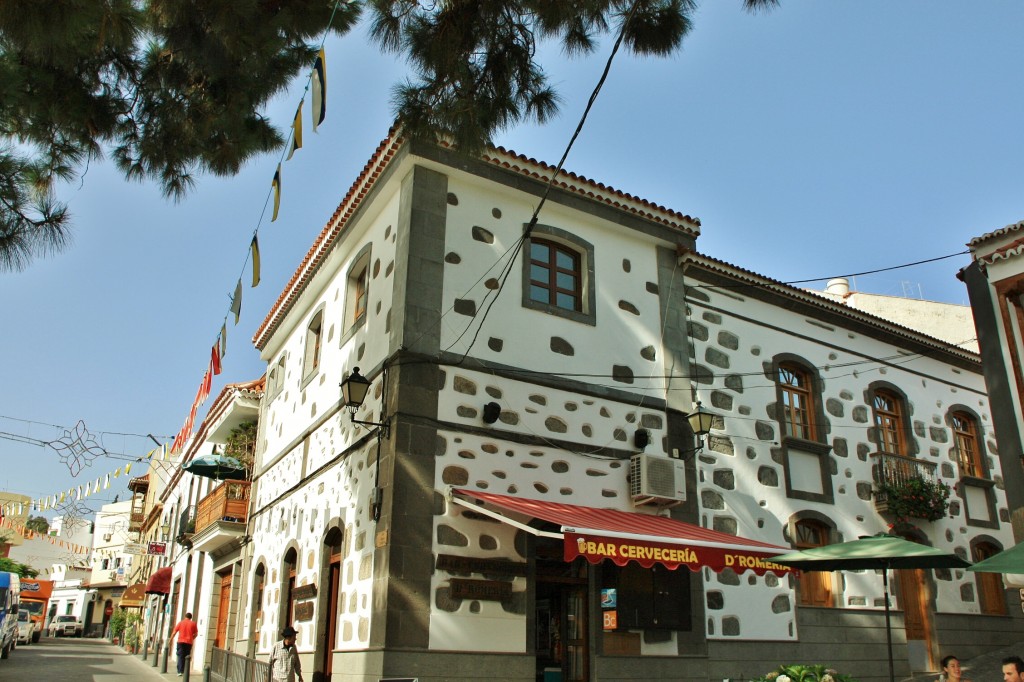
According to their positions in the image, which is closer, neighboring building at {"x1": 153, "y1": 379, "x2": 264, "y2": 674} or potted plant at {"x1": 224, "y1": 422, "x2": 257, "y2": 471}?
neighboring building at {"x1": 153, "y1": 379, "x2": 264, "y2": 674}

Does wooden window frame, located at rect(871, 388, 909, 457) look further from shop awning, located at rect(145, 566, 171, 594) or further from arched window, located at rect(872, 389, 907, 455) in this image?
shop awning, located at rect(145, 566, 171, 594)

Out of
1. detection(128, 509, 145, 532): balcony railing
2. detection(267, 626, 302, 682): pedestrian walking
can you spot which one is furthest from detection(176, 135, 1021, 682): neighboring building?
detection(128, 509, 145, 532): balcony railing

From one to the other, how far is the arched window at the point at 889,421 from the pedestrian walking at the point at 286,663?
10.3 meters

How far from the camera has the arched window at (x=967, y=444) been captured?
51.5 ft

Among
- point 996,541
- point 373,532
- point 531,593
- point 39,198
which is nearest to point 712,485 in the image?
point 531,593

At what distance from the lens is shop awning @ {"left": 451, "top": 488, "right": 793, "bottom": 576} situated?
27.5 ft

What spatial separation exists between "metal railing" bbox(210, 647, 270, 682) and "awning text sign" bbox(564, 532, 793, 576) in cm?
421

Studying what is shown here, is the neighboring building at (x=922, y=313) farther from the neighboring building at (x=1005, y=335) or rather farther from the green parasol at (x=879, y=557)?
the green parasol at (x=879, y=557)

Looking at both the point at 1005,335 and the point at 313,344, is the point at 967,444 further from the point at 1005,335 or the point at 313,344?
the point at 313,344

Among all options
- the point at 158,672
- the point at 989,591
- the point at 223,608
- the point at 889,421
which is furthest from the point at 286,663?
the point at 158,672

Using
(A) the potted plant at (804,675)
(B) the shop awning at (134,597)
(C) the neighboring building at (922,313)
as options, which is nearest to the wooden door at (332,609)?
→ (A) the potted plant at (804,675)

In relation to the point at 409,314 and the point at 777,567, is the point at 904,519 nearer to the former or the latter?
the point at 777,567

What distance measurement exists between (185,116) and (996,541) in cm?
1521

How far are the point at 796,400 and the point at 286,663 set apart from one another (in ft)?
29.2
